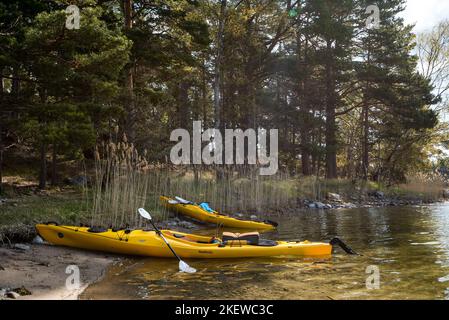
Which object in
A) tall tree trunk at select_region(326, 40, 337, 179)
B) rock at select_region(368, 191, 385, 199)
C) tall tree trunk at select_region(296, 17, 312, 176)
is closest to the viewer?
tall tree trunk at select_region(296, 17, 312, 176)

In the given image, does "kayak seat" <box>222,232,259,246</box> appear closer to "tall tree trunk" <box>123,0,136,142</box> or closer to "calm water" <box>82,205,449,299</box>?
"calm water" <box>82,205,449,299</box>

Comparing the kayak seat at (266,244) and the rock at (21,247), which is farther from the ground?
the rock at (21,247)

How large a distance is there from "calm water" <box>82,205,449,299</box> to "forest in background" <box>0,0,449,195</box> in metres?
3.00

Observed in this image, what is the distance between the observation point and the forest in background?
7426mm

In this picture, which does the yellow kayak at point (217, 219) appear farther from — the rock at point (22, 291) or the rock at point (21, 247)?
the rock at point (22, 291)

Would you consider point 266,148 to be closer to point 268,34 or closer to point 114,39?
point 268,34

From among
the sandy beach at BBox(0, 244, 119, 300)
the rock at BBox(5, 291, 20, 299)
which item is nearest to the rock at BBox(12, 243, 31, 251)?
the sandy beach at BBox(0, 244, 119, 300)

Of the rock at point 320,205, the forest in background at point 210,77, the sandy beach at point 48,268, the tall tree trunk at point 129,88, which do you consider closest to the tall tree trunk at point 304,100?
the forest in background at point 210,77

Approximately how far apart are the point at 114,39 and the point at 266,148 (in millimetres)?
14933

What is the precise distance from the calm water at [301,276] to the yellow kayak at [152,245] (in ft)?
0.42

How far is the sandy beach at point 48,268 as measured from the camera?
4.51m

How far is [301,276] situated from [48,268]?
332 cm

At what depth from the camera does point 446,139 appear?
2378 cm
